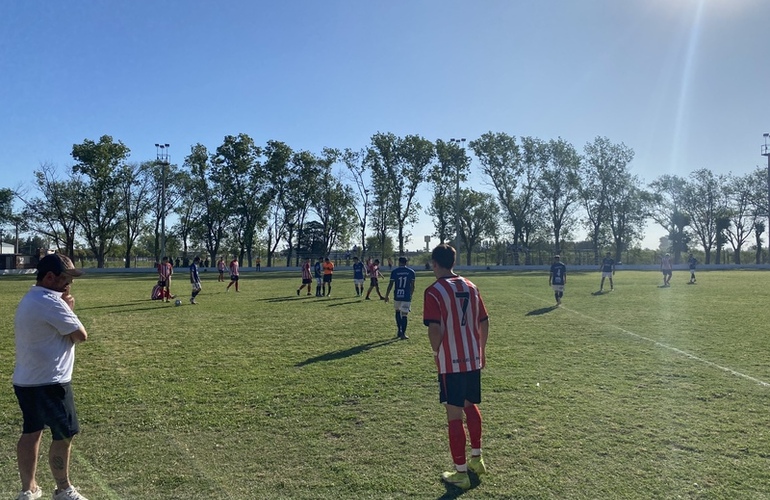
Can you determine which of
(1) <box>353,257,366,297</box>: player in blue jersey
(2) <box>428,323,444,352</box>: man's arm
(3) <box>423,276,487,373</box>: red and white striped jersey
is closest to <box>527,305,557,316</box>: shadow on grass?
(1) <box>353,257,366,297</box>: player in blue jersey

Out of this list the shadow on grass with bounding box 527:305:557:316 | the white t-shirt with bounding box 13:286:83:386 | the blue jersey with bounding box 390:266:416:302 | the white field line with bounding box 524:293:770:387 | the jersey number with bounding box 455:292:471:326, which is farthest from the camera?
the shadow on grass with bounding box 527:305:557:316

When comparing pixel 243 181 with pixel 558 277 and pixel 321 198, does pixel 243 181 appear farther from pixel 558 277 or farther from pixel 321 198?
pixel 558 277

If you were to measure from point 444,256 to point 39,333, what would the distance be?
10.0ft

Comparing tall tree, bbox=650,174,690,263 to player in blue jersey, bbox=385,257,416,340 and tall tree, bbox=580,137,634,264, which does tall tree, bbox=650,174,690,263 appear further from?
player in blue jersey, bbox=385,257,416,340

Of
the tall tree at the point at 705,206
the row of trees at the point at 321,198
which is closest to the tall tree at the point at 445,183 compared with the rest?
the row of trees at the point at 321,198

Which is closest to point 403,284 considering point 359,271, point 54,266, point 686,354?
point 686,354

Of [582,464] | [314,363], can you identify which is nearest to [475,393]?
[582,464]

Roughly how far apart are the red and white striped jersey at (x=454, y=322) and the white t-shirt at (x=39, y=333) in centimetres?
262

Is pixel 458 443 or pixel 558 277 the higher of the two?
pixel 558 277

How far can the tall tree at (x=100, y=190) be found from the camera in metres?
55.9

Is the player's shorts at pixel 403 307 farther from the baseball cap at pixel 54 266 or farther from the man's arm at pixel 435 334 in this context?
the baseball cap at pixel 54 266

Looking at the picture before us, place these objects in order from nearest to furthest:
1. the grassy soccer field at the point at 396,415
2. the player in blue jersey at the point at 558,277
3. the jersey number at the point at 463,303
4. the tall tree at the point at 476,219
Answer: the grassy soccer field at the point at 396,415
the jersey number at the point at 463,303
the player in blue jersey at the point at 558,277
the tall tree at the point at 476,219

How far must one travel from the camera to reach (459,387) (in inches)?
165

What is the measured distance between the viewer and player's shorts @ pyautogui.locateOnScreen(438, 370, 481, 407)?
13.7ft
